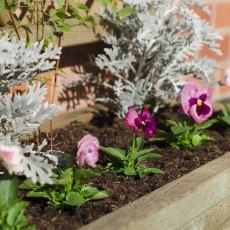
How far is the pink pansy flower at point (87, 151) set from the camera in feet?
5.27

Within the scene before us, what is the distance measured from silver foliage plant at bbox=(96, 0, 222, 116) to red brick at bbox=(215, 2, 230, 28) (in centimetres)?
67

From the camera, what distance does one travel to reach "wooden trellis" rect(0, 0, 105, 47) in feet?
5.90

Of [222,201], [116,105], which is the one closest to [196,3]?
[116,105]

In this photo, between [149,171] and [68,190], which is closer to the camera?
[68,190]

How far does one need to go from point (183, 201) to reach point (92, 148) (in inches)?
12.1

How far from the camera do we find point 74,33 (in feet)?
6.73

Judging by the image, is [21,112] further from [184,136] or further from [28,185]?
[184,136]

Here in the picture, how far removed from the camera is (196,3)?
87.4 inches

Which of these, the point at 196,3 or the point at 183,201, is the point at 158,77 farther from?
the point at 183,201

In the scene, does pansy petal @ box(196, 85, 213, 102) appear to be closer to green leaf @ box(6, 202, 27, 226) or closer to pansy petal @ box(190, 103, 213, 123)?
pansy petal @ box(190, 103, 213, 123)

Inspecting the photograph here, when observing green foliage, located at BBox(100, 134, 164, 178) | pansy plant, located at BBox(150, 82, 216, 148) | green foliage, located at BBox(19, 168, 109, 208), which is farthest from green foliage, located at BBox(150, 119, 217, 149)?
green foliage, located at BBox(19, 168, 109, 208)

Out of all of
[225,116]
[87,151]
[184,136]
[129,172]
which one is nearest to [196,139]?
[184,136]

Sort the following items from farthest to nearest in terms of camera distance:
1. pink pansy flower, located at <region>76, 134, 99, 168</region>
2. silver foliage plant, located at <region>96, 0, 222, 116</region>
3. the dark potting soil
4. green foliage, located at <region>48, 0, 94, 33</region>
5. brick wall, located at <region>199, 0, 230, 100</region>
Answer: brick wall, located at <region>199, 0, 230, 100</region>, silver foliage plant, located at <region>96, 0, 222, 116</region>, green foliage, located at <region>48, 0, 94, 33</region>, pink pansy flower, located at <region>76, 134, 99, 168</region>, the dark potting soil

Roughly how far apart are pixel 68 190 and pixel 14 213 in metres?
0.21
